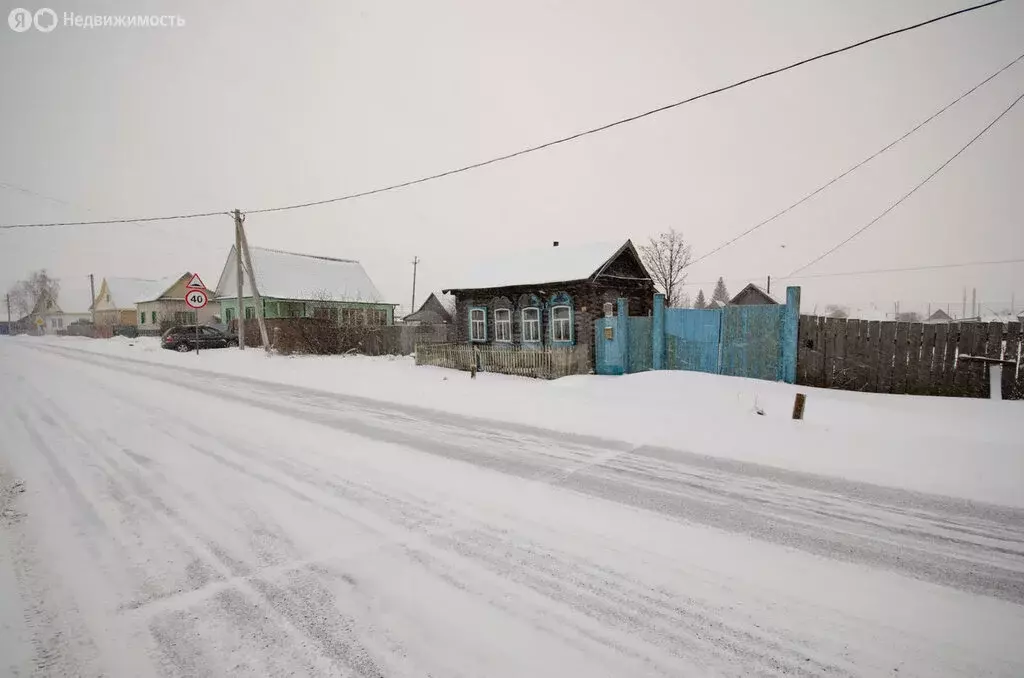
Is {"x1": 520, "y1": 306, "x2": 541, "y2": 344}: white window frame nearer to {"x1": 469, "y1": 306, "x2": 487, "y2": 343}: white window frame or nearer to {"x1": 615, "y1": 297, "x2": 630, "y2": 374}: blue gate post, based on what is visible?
{"x1": 469, "y1": 306, "x2": 487, "y2": 343}: white window frame

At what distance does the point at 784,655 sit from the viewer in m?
2.33

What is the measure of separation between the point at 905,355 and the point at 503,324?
13563 mm

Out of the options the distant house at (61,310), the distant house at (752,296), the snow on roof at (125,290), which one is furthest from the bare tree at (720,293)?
the distant house at (61,310)

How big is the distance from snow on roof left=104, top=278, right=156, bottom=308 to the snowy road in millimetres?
60982

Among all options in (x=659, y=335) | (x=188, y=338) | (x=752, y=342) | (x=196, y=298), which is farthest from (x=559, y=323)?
(x=188, y=338)

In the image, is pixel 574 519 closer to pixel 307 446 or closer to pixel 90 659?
pixel 90 659

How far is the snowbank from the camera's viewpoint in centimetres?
538

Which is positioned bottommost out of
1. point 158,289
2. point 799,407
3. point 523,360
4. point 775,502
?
point 775,502

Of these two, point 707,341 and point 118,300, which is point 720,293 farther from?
point 118,300

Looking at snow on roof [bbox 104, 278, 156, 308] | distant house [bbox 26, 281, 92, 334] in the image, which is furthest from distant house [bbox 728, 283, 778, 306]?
distant house [bbox 26, 281, 92, 334]

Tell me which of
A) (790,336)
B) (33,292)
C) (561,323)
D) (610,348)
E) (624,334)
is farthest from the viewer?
(33,292)

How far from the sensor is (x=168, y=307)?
1805 inches

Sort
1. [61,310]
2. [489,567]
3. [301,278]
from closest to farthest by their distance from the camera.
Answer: [489,567]
[301,278]
[61,310]

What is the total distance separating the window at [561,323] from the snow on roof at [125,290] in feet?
186
